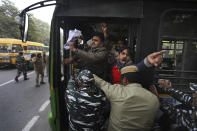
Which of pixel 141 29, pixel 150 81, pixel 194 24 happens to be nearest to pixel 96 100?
pixel 150 81

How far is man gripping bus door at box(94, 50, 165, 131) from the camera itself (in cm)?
135

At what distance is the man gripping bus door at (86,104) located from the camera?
1.49 metres

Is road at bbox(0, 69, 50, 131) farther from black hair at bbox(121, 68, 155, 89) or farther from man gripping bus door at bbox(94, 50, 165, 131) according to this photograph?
black hair at bbox(121, 68, 155, 89)

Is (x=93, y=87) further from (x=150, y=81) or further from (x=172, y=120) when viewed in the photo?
(x=172, y=120)

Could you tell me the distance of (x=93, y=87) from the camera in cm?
153

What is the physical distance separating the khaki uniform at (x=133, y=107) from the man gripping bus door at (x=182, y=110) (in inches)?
14.6

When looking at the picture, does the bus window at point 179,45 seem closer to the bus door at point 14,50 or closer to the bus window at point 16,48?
the bus door at point 14,50

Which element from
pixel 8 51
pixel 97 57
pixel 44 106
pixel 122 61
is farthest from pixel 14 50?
pixel 122 61

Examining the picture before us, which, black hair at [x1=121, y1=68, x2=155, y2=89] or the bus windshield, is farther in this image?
the bus windshield

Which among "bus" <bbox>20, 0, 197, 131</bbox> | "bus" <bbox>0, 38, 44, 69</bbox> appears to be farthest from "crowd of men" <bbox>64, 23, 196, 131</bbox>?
"bus" <bbox>0, 38, 44, 69</bbox>

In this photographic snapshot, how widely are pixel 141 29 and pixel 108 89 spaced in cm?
97

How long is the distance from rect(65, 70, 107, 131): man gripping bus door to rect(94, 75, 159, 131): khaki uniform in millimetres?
170

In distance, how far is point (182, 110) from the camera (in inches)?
62.4

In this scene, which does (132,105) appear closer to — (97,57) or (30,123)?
(97,57)
